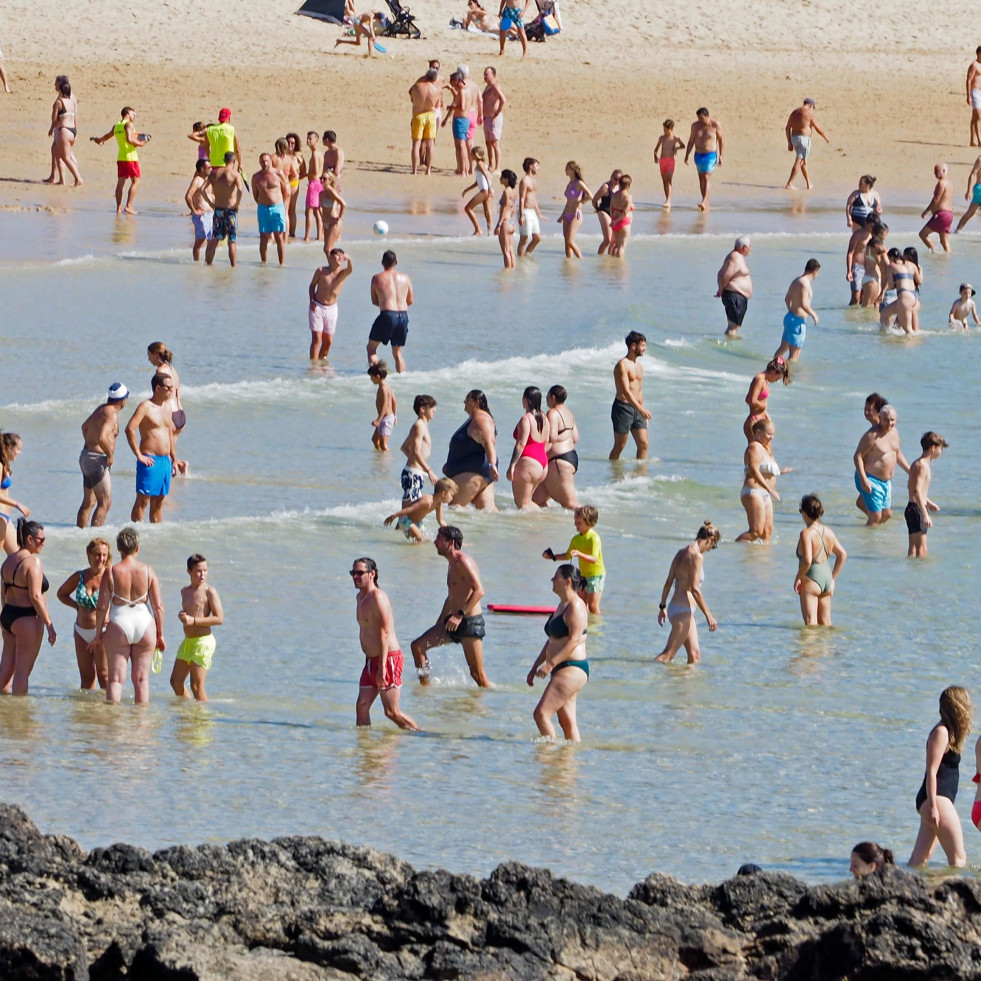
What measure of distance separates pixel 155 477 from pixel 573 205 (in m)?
12.8

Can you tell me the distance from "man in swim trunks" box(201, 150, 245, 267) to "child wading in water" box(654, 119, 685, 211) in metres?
7.92

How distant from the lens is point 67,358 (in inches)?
808

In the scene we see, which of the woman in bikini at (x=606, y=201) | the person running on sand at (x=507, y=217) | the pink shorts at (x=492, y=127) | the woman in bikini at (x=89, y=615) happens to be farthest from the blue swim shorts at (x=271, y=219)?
the woman in bikini at (x=89, y=615)

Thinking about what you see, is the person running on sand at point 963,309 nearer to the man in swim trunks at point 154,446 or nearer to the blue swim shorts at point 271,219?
the blue swim shorts at point 271,219

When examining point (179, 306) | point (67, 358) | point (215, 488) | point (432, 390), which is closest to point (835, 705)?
point (215, 488)

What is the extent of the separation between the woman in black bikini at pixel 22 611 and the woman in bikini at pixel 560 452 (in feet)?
19.3

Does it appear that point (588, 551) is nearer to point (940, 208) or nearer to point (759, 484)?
point (759, 484)

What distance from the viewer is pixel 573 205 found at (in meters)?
27.0

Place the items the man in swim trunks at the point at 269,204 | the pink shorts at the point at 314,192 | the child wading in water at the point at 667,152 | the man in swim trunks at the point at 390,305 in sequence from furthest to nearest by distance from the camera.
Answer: the child wading in water at the point at 667,152
the pink shorts at the point at 314,192
the man in swim trunks at the point at 269,204
the man in swim trunks at the point at 390,305

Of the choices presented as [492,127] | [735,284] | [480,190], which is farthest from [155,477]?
[492,127]

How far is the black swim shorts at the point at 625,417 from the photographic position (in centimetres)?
1859

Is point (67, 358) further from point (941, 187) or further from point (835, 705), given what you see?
point (941, 187)

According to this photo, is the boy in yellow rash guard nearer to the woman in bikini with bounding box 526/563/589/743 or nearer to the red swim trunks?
the woman in bikini with bounding box 526/563/589/743

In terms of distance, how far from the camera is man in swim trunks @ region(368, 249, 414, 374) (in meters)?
20.2
